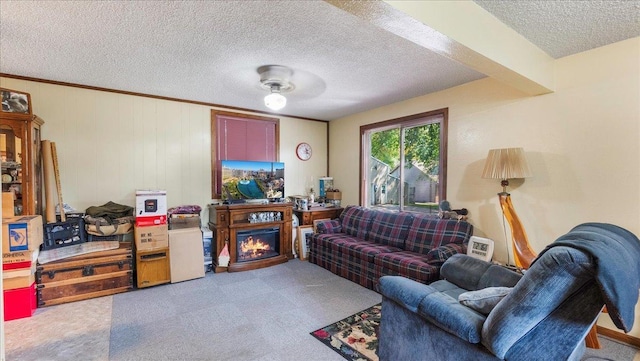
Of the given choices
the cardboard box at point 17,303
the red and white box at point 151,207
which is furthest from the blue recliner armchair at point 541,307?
the cardboard box at point 17,303

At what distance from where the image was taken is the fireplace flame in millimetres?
4113

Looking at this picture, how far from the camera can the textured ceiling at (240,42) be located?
1.86m

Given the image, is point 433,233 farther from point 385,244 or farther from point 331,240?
point 331,240

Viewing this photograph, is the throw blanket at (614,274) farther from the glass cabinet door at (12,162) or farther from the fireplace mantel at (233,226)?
the glass cabinet door at (12,162)

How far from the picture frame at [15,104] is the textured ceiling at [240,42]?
0.28m

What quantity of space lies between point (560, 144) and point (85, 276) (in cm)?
503

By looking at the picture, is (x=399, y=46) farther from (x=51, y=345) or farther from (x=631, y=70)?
(x=51, y=345)

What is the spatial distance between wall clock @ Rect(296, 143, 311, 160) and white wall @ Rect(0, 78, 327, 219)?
1567 mm

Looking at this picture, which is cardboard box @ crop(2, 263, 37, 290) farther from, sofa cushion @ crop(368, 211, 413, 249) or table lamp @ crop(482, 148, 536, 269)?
A: table lamp @ crop(482, 148, 536, 269)

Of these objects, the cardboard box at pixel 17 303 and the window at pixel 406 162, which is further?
the window at pixel 406 162

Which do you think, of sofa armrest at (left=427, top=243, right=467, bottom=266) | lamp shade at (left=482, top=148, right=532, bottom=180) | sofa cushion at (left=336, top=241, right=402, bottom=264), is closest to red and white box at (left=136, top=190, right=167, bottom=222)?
sofa cushion at (left=336, top=241, right=402, bottom=264)

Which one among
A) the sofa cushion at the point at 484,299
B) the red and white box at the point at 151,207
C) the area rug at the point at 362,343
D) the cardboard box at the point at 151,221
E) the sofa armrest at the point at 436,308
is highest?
the red and white box at the point at 151,207

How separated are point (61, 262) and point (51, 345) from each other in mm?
1016

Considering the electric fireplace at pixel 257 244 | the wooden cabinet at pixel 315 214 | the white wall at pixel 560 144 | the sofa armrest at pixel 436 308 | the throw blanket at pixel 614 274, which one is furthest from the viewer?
the wooden cabinet at pixel 315 214
